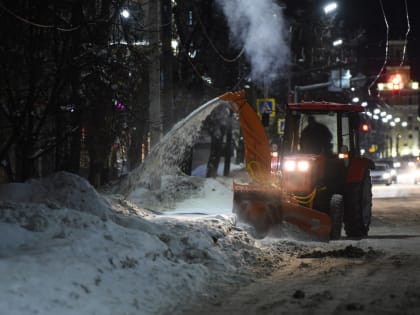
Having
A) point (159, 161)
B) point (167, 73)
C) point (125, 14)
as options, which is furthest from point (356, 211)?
point (167, 73)

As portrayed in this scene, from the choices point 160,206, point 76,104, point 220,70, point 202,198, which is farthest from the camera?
point 220,70

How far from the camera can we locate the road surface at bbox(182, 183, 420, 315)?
7828 mm

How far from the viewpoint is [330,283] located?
9234 millimetres

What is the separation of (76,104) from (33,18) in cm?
229

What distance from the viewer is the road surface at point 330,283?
25.7 ft

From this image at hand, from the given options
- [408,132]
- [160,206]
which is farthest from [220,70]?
[408,132]

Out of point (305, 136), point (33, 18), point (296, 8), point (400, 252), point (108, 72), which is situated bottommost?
point (400, 252)

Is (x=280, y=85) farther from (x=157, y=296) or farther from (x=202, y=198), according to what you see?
(x=157, y=296)

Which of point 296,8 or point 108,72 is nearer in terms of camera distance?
point 108,72

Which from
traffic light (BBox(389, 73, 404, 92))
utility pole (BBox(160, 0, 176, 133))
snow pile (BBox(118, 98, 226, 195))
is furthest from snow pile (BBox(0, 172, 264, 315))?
traffic light (BBox(389, 73, 404, 92))

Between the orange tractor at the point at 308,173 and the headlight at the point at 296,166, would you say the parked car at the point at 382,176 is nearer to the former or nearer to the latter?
the orange tractor at the point at 308,173

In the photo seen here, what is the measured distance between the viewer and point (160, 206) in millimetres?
18922

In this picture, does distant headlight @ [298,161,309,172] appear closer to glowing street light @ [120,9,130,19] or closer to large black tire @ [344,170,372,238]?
large black tire @ [344,170,372,238]

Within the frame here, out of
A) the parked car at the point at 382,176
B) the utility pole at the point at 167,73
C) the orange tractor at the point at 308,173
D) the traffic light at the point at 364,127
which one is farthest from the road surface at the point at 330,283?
the parked car at the point at 382,176
